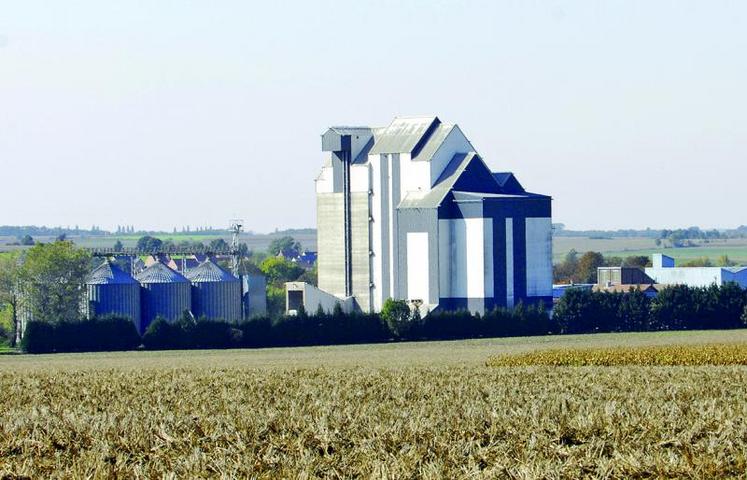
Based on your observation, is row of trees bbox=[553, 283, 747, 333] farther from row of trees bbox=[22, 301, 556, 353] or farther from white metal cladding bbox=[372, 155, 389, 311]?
white metal cladding bbox=[372, 155, 389, 311]

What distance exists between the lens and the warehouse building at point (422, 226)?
12275cm

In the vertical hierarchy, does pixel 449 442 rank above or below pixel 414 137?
below

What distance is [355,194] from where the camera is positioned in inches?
5192

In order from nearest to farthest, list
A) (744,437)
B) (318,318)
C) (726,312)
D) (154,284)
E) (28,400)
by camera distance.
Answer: (744,437) < (28,400) < (318,318) < (726,312) < (154,284)

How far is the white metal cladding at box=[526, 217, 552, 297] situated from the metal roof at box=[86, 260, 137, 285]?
3093 cm

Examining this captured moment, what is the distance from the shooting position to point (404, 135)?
426 feet

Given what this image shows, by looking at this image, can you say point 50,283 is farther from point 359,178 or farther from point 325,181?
point 359,178

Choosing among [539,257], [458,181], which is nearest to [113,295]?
[458,181]

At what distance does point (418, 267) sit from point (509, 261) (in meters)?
7.23

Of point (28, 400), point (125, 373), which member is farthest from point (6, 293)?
point (28, 400)

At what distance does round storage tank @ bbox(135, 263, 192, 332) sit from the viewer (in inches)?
5032

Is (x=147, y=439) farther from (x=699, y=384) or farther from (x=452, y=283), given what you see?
(x=452, y=283)

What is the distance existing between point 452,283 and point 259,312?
1834 centimetres

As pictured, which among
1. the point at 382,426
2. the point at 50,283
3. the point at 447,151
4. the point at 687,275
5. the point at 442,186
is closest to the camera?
the point at 382,426
